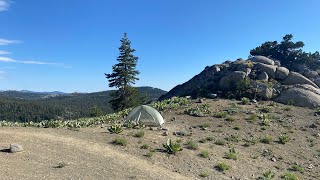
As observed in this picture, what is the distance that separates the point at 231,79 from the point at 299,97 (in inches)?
319

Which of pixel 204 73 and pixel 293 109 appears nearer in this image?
pixel 293 109

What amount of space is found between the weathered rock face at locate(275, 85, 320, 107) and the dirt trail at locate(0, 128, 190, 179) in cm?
2455

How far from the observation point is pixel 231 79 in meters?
40.1

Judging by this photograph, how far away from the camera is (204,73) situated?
159ft

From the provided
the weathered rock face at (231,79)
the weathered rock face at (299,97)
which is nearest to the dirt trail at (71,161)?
the weathered rock face at (231,79)

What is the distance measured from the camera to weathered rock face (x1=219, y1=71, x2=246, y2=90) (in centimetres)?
3956

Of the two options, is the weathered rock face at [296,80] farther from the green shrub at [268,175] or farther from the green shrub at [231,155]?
the green shrub at [268,175]

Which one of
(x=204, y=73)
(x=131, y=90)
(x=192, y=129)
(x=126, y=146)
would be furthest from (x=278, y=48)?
(x=126, y=146)

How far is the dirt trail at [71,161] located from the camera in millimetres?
14163

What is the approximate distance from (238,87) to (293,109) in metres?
7.06

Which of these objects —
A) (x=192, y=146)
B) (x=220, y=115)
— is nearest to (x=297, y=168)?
(x=192, y=146)

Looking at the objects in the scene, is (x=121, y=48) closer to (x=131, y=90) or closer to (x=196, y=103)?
(x=131, y=90)

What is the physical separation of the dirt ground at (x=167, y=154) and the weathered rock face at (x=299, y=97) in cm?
738

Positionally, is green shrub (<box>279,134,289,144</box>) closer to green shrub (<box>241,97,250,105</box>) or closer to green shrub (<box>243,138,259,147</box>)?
green shrub (<box>243,138,259,147</box>)
